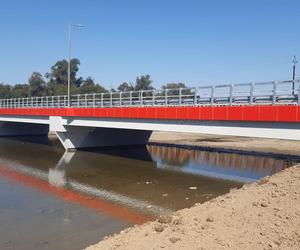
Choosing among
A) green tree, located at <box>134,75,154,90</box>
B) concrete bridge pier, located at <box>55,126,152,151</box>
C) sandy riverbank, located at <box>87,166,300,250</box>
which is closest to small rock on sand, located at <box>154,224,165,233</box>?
sandy riverbank, located at <box>87,166,300,250</box>

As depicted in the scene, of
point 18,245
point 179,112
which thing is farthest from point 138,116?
point 18,245

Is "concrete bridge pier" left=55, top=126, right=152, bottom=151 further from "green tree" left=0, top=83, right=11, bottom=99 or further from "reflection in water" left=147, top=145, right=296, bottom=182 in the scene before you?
"green tree" left=0, top=83, right=11, bottom=99

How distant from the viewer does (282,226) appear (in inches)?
413

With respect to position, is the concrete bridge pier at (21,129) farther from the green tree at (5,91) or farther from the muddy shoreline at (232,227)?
the green tree at (5,91)

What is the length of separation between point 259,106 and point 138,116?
10.1 metres

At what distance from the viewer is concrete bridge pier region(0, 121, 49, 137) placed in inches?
2320

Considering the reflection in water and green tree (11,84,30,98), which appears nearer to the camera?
the reflection in water

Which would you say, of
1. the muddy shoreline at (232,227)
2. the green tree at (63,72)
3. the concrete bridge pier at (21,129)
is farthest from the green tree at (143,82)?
the muddy shoreline at (232,227)

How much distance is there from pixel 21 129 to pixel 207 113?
42.2 m

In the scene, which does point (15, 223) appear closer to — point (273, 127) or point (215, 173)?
point (273, 127)

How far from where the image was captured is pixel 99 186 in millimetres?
23078

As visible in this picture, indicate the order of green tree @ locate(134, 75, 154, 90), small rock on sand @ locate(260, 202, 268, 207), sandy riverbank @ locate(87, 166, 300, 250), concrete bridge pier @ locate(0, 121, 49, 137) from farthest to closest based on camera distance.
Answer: green tree @ locate(134, 75, 154, 90) → concrete bridge pier @ locate(0, 121, 49, 137) → small rock on sand @ locate(260, 202, 268, 207) → sandy riverbank @ locate(87, 166, 300, 250)

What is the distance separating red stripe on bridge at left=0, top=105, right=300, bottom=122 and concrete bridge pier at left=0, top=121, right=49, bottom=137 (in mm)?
25419

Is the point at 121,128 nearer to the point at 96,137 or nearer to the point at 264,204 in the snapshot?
the point at 96,137
